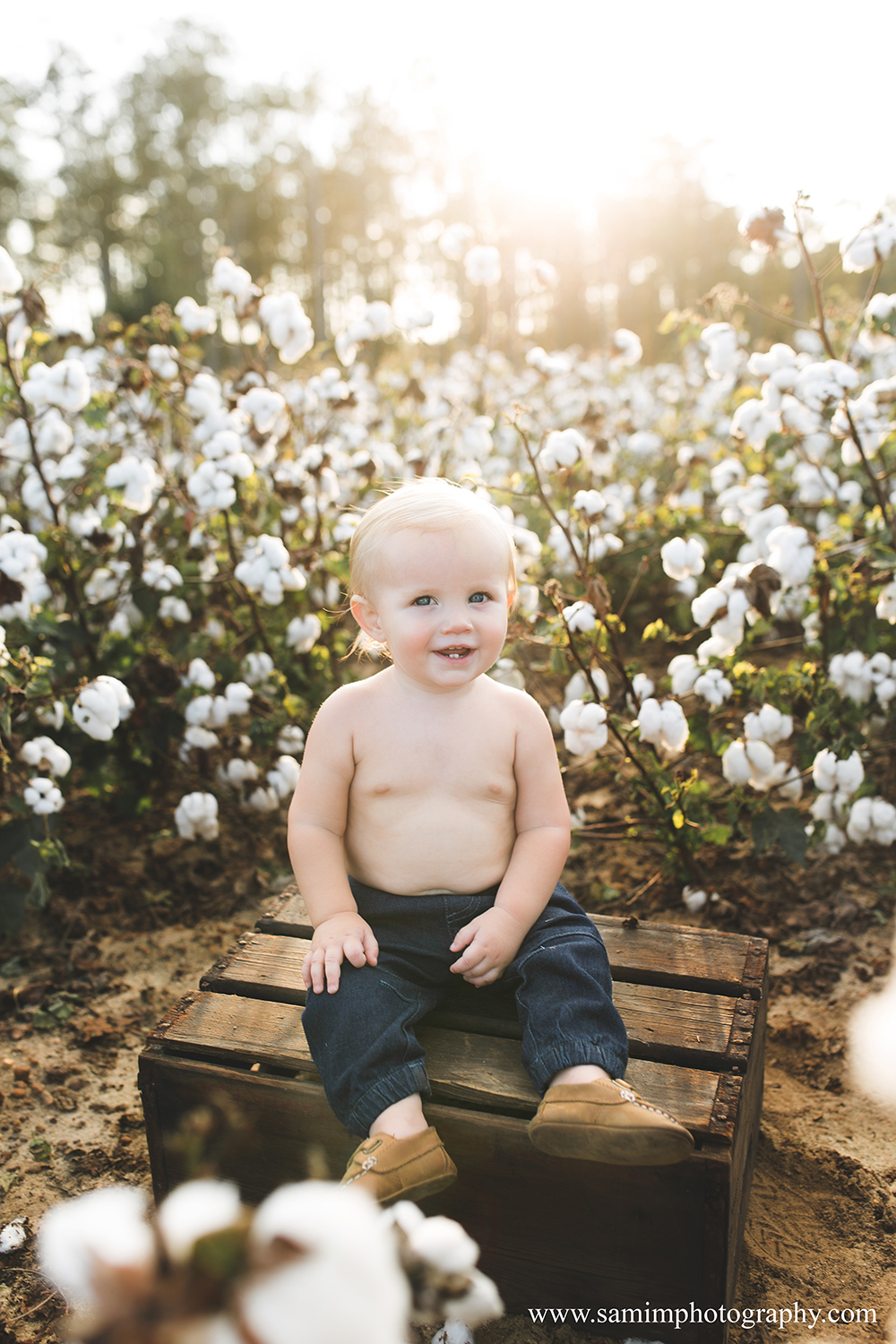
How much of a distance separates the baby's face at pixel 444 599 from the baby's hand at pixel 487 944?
0.38 metres

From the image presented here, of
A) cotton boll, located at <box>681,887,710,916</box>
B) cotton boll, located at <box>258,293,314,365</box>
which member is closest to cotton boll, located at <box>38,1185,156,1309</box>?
cotton boll, located at <box>681,887,710,916</box>

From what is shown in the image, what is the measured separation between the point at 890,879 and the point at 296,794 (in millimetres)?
1834

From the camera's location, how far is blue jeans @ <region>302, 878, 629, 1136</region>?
4.44 ft

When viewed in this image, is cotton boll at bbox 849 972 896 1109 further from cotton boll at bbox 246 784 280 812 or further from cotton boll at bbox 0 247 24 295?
cotton boll at bbox 0 247 24 295

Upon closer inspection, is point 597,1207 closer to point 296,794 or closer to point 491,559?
point 296,794

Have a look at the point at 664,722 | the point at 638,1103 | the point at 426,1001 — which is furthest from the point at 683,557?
the point at 638,1103

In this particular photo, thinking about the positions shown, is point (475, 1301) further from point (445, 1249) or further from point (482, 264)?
point (482, 264)

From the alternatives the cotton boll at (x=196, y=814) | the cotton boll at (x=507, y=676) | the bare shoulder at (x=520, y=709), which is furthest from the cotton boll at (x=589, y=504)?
the cotton boll at (x=196, y=814)

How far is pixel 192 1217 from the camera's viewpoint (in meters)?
0.49

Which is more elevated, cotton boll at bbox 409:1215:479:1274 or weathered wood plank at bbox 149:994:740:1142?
cotton boll at bbox 409:1215:479:1274

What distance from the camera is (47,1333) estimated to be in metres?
1.50

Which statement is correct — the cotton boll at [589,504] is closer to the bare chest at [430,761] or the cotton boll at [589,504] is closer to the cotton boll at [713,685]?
the cotton boll at [713,685]

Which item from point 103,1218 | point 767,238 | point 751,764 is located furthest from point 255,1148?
point 767,238

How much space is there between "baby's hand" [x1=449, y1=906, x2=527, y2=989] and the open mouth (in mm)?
408
